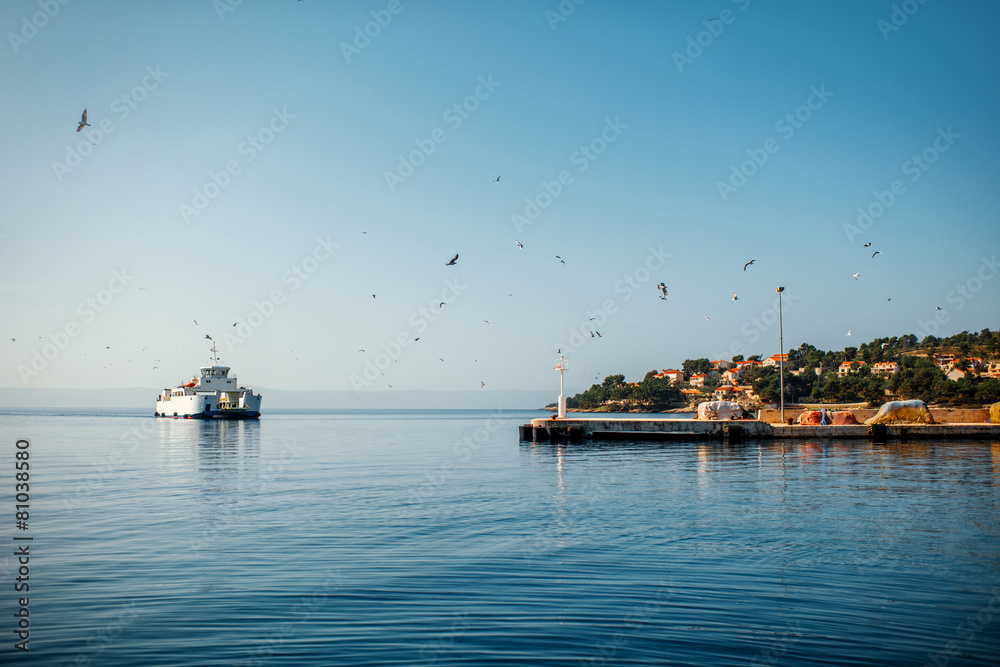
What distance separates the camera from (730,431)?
1929 inches

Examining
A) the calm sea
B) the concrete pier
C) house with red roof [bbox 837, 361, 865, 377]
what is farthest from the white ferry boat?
house with red roof [bbox 837, 361, 865, 377]

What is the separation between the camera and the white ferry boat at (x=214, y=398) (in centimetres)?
10400

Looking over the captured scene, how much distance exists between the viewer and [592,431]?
168ft

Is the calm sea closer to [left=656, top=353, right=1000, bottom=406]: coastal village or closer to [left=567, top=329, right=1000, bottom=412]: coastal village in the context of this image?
[left=567, top=329, right=1000, bottom=412]: coastal village

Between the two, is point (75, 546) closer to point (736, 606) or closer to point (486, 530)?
point (486, 530)

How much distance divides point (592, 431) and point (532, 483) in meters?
26.7

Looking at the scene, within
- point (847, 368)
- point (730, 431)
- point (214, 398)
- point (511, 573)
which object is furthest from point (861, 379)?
point (511, 573)

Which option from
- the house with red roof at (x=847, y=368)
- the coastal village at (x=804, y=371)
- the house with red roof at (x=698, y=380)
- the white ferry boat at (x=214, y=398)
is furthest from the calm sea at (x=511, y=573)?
the house with red roof at (x=698, y=380)

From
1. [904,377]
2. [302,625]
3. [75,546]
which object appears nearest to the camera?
[302,625]

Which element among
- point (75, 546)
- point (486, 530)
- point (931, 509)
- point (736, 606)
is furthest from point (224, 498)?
point (931, 509)

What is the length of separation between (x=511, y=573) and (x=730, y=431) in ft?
136

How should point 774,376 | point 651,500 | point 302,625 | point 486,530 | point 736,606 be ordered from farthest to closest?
point 774,376 < point 651,500 < point 486,530 < point 736,606 < point 302,625

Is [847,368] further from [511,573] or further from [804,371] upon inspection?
[511,573]

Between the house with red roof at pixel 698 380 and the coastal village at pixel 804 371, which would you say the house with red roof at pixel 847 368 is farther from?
the house with red roof at pixel 698 380
